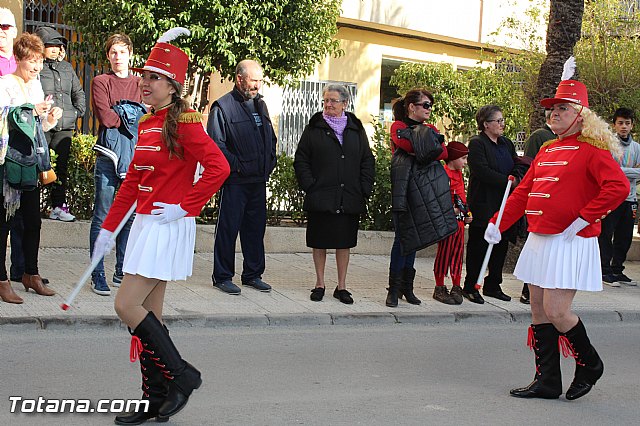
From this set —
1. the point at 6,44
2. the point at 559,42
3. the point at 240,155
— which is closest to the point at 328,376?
the point at 240,155

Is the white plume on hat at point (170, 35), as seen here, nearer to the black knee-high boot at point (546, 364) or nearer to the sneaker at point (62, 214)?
the black knee-high boot at point (546, 364)

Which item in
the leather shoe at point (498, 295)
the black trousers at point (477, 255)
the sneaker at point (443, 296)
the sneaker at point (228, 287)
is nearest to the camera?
the sneaker at point (228, 287)

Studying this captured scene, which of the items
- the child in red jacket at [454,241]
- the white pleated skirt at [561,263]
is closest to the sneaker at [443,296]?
the child in red jacket at [454,241]

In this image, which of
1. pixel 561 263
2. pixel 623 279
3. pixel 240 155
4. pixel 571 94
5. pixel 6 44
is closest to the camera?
pixel 561 263

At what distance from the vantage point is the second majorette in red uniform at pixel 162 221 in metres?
5.44

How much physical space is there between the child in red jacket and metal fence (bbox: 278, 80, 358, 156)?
7.91m

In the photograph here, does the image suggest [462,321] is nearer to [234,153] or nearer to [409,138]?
[409,138]

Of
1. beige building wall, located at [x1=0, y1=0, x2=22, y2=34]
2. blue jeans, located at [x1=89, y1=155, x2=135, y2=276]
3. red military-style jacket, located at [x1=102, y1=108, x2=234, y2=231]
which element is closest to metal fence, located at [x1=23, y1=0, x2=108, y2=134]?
beige building wall, located at [x1=0, y1=0, x2=22, y2=34]

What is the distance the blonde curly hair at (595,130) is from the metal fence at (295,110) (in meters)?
11.3

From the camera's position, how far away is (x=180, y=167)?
557cm

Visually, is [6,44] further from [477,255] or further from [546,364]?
[546,364]

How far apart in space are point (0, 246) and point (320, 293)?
9.87 ft

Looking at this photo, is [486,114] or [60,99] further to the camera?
[60,99]

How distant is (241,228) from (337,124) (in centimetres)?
142
